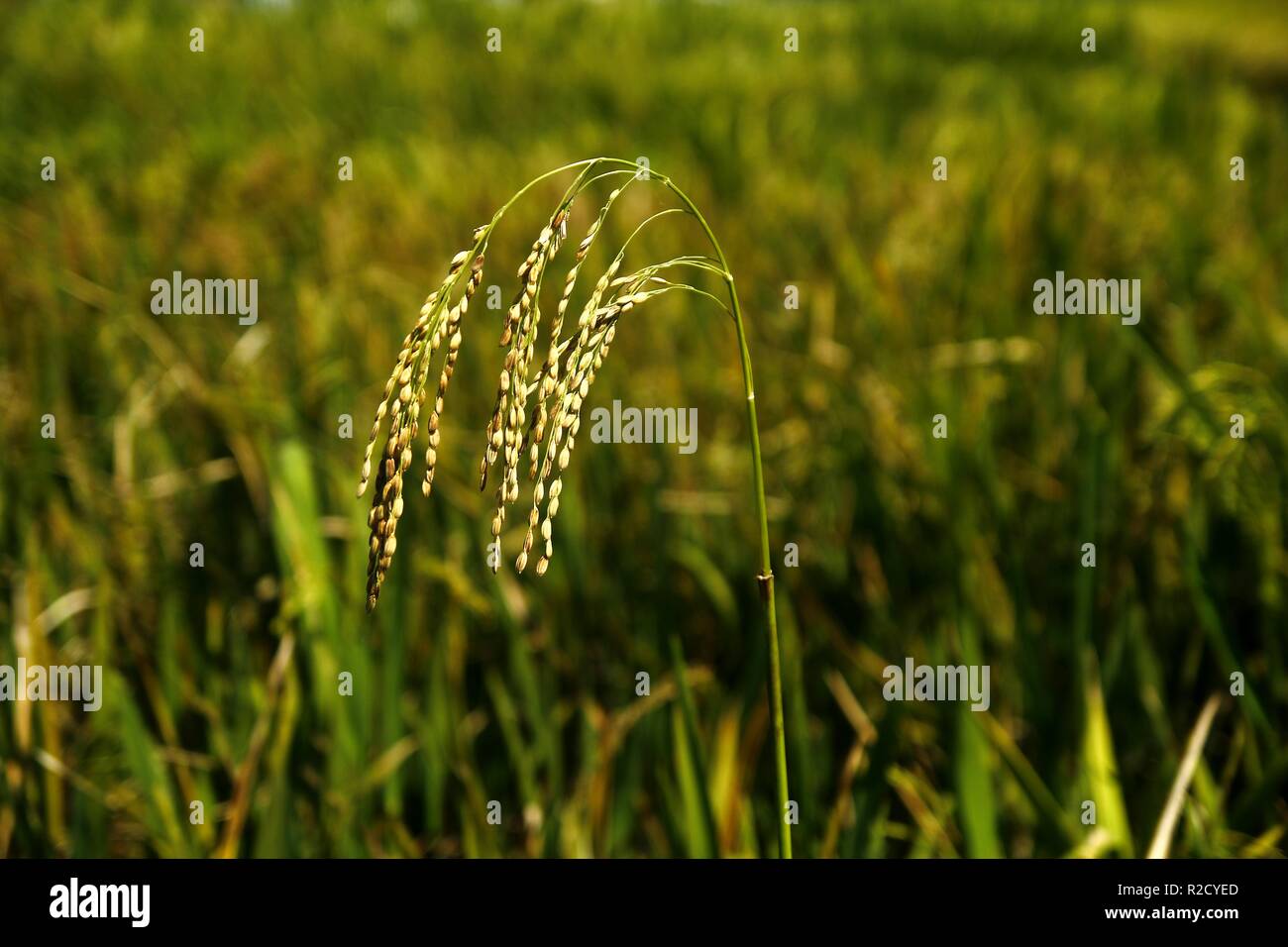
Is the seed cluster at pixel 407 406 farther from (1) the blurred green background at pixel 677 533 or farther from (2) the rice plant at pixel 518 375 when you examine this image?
(1) the blurred green background at pixel 677 533

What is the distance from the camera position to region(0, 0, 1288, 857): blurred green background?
1270 mm

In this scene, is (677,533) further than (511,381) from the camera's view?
Yes

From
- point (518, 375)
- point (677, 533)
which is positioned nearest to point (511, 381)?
point (518, 375)

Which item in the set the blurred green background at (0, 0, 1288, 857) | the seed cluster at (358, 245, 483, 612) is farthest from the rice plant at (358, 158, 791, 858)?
the blurred green background at (0, 0, 1288, 857)

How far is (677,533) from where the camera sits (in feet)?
6.18

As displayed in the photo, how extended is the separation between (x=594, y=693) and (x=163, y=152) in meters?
3.67

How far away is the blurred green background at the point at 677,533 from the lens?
127 cm

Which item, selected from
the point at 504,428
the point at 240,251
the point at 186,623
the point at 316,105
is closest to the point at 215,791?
the point at 186,623

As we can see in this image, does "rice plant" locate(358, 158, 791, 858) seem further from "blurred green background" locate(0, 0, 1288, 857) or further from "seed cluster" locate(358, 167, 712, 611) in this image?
"blurred green background" locate(0, 0, 1288, 857)

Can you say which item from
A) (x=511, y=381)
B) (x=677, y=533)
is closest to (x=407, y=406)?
(x=511, y=381)

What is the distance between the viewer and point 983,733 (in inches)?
48.2

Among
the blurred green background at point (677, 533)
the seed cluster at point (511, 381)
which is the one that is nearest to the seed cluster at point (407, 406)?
the seed cluster at point (511, 381)

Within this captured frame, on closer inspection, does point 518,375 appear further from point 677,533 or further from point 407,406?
point 677,533

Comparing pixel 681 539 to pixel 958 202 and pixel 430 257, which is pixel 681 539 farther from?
pixel 958 202
